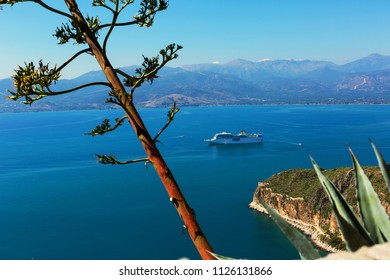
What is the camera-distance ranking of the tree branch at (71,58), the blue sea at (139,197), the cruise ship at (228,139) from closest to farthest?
the tree branch at (71,58), the blue sea at (139,197), the cruise ship at (228,139)

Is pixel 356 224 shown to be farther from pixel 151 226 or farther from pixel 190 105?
pixel 190 105

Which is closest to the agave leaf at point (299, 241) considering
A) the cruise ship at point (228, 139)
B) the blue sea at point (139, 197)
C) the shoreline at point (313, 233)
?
the blue sea at point (139, 197)

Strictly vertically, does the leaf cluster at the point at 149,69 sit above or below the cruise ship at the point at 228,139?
above

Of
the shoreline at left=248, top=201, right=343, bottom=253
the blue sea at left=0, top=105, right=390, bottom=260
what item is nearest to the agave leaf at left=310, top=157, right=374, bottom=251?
the blue sea at left=0, top=105, right=390, bottom=260

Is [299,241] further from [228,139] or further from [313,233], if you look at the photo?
[228,139]

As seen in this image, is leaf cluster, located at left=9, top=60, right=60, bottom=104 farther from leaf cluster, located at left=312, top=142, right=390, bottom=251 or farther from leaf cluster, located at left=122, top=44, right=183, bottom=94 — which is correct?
leaf cluster, located at left=312, top=142, right=390, bottom=251

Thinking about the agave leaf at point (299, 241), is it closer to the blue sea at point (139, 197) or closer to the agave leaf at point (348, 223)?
the agave leaf at point (348, 223)

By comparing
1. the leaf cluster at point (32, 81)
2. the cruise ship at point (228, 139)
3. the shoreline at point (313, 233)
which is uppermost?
the leaf cluster at point (32, 81)
